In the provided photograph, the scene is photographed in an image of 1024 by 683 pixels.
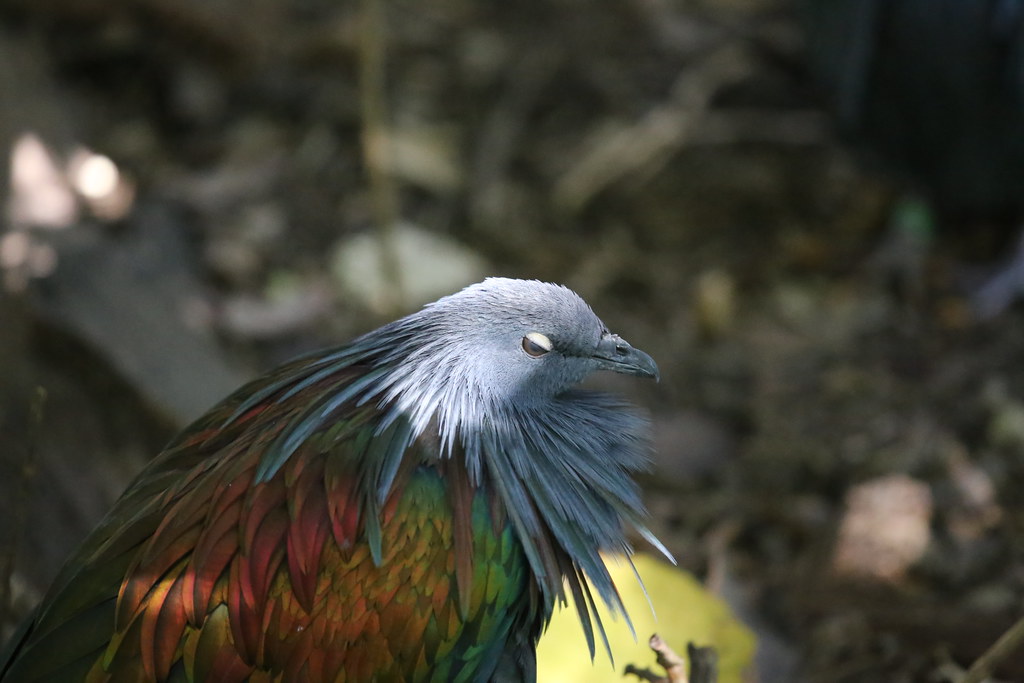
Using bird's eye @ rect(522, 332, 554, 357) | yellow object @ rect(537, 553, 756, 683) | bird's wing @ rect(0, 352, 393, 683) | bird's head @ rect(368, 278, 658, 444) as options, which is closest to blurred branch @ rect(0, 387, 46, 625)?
bird's wing @ rect(0, 352, 393, 683)

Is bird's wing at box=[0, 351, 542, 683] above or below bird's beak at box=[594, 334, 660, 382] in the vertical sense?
below

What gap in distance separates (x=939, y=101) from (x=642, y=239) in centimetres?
158

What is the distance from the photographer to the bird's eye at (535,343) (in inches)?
107

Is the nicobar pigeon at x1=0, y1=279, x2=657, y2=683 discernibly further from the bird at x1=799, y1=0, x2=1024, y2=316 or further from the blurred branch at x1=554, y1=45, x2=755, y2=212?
the blurred branch at x1=554, y1=45, x2=755, y2=212

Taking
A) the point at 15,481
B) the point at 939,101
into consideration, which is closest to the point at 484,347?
the point at 15,481

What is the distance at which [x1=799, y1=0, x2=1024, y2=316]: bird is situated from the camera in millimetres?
4926

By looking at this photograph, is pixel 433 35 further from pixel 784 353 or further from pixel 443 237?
pixel 784 353

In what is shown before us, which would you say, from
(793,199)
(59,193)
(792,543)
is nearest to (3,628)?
(59,193)

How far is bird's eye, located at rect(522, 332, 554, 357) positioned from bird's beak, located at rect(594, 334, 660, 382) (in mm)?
178

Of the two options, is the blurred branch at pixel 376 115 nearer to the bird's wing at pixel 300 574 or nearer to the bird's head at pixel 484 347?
the bird's head at pixel 484 347

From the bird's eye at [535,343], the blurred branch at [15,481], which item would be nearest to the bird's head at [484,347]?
the bird's eye at [535,343]

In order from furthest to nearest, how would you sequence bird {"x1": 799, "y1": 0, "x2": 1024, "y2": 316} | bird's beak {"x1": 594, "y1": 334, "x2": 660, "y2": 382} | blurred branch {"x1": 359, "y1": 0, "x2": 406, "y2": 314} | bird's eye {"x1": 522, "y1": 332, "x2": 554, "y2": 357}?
bird {"x1": 799, "y1": 0, "x2": 1024, "y2": 316}, blurred branch {"x1": 359, "y1": 0, "x2": 406, "y2": 314}, bird's beak {"x1": 594, "y1": 334, "x2": 660, "y2": 382}, bird's eye {"x1": 522, "y1": 332, "x2": 554, "y2": 357}

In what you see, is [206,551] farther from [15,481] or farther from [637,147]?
[637,147]

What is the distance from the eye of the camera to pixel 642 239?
579 cm
